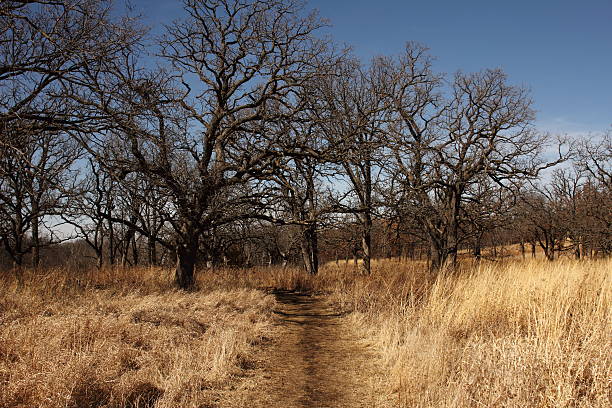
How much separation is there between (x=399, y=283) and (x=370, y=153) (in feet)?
12.3

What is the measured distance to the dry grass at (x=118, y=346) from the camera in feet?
11.6

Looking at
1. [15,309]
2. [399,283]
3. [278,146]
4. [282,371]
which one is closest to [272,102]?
[278,146]

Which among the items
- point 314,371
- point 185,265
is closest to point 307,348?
point 314,371

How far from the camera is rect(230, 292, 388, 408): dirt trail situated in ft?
13.6

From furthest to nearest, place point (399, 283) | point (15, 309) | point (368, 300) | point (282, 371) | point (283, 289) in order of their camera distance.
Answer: point (283, 289) → point (399, 283) → point (368, 300) → point (15, 309) → point (282, 371)

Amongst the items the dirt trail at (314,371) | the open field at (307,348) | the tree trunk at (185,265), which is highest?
the tree trunk at (185,265)

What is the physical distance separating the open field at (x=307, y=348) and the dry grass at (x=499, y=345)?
0.8 inches

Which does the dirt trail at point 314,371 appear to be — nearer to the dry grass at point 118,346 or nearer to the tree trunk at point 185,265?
the dry grass at point 118,346

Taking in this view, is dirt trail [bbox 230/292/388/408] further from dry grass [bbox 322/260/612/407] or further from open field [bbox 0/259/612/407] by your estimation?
dry grass [bbox 322/260/612/407]

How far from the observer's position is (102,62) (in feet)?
22.0

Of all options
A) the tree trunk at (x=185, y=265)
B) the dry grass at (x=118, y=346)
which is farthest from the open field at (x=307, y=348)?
the tree trunk at (x=185, y=265)

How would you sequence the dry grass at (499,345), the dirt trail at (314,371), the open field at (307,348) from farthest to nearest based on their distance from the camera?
the dirt trail at (314,371)
the open field at (307,348)
the dry grass at (499,345)

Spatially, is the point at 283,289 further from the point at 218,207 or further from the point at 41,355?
the point at 41,355

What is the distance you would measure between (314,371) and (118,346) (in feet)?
7.73
